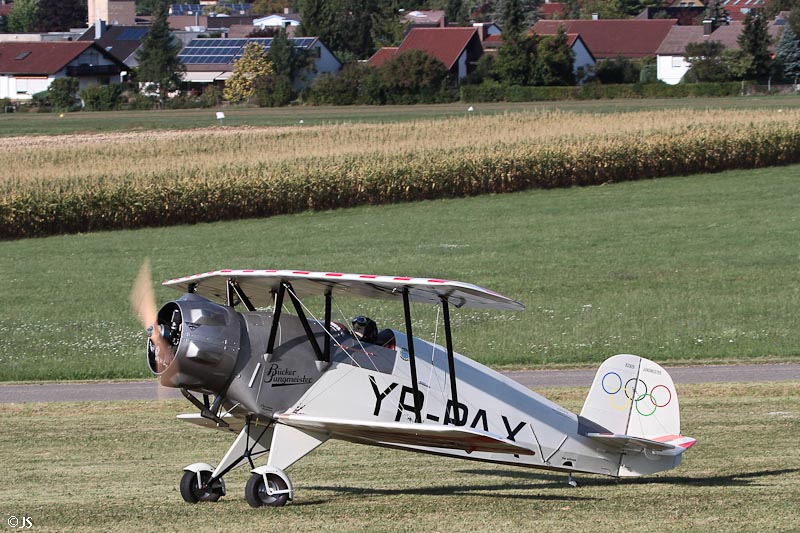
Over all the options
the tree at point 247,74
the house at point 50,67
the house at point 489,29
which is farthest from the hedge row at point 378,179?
the house at point 489,29

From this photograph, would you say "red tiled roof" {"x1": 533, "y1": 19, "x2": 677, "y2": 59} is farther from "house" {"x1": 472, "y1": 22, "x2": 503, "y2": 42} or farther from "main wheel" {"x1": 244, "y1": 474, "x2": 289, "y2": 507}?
"main wheel" {"x1": 244, "y1": 474, "x2": 289, "y2": 507}

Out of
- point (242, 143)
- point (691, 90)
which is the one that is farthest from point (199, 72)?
point (242, 143)

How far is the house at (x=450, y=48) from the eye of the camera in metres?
105

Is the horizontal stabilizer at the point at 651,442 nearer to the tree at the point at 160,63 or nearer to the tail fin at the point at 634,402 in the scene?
the tail fin at the point at 634,402

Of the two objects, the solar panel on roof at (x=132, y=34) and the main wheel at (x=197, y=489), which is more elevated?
the solar panel on roof at (x=132, y=34)

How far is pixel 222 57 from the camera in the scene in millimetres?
117125

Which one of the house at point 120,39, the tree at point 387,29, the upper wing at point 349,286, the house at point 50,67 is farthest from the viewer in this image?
the tree at point 387,29

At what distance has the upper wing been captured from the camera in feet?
29.6

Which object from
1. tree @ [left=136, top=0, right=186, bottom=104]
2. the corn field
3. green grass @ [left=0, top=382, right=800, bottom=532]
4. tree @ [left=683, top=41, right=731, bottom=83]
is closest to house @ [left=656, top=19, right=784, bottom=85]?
tree @ [left=683, top=41, right=731, bottom=83]

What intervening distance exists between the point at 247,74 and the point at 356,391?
9780cm

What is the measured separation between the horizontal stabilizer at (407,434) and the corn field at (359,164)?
28372 millimetres

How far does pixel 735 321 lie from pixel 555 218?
14597 millimetres

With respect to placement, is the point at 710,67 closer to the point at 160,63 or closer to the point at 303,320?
the point at 160,63

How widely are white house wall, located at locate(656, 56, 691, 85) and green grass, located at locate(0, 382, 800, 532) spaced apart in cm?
10187
